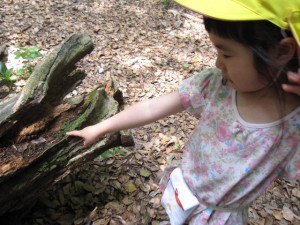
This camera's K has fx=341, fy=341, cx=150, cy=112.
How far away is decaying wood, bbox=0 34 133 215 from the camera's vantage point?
1.77 m

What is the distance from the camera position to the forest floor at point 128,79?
2.29m

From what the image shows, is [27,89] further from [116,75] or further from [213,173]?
[116,75]

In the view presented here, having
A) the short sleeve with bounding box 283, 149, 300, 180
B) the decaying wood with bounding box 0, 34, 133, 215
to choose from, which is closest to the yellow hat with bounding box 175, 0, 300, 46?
the short sleeve with bounding box 283, 149, 300, 180

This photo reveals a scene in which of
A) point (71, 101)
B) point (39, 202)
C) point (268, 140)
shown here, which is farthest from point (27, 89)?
point (268, 140)

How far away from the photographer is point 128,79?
11.8ft

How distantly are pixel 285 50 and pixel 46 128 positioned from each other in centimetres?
136

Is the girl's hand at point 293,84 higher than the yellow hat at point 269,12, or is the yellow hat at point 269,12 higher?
the yellow hat at point 269,12

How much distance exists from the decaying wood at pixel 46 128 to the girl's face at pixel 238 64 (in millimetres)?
1033

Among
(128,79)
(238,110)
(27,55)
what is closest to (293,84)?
(238,110)

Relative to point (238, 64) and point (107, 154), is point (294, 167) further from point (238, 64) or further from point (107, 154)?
point (107, 154)

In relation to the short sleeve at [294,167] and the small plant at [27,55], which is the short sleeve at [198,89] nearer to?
the short sleeve at [294,167]

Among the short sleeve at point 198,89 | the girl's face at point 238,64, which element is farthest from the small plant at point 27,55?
the girl's face at point 238,64

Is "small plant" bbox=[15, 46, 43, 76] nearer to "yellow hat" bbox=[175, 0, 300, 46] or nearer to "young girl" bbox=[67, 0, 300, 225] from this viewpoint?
"young girl" bbox=[67, 0, 300, 225]

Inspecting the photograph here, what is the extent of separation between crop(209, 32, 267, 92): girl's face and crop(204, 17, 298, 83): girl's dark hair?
19 millimetres
